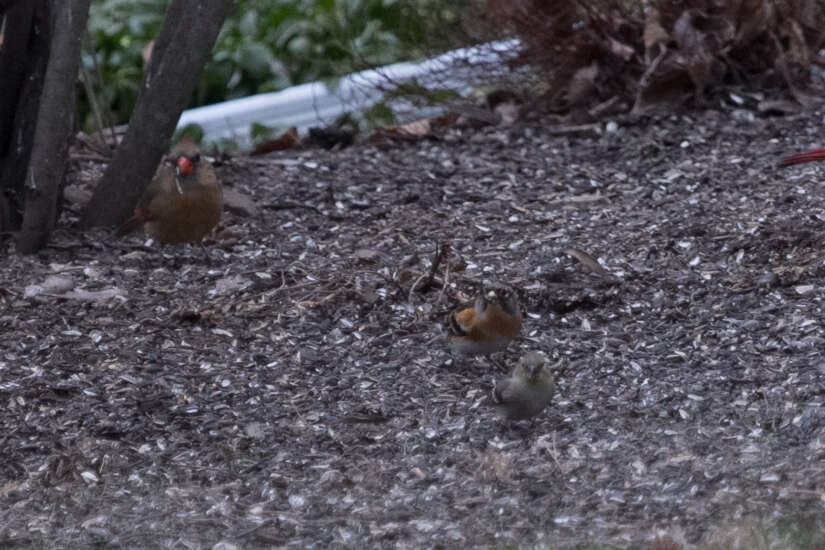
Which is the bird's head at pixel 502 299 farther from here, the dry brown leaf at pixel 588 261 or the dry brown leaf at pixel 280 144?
the dry brown leaf at pixel 280 144

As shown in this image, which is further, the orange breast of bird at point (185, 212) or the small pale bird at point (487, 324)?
the orange breast of bird at point (185, 212)

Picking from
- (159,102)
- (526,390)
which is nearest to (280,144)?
(159,102)

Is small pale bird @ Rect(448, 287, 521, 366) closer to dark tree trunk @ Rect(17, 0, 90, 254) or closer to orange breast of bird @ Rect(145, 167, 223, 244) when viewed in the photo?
orange breast of bird @ Rect(145, 167, 223, 244)

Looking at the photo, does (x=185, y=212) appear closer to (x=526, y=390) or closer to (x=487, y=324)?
(x=487, y=324)

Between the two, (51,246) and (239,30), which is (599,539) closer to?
(51,246)

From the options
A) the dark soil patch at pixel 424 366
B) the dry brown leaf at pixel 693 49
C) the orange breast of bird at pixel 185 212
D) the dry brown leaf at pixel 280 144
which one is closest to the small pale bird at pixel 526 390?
the dark soil patch at pixel 424 366

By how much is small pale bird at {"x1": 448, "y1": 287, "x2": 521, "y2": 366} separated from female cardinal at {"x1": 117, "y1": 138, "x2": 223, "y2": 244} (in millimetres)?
1567

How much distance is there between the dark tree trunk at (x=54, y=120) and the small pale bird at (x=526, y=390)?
7.74 ft

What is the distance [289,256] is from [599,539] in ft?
8.50

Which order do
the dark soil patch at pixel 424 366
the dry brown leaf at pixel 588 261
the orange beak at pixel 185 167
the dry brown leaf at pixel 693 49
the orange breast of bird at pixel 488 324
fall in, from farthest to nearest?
the dry brown leaf at pixel 693 49 < the orange beak at pixel 185 167 < the dry brown leaf at pixel 588 261 < the orange breast of bird at pixel 488 324 < the dark soil patch at pixel 424 366

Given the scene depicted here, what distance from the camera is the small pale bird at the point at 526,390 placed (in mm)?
4508

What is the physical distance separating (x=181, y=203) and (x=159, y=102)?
0.45 meters

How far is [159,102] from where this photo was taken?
614cm

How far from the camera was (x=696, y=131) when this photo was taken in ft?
24.1
